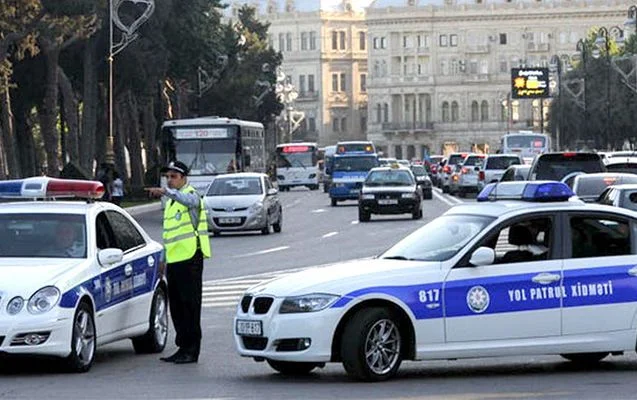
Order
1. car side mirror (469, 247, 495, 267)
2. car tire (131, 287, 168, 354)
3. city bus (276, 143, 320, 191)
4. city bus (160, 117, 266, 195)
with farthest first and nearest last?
1. city bus (276, 143, 320, 191)
2. city bus (160, 117, 266, 195)
3. car tire (131, 287, 168, 354)
4. car side mirror (469, 247, 495, 267)

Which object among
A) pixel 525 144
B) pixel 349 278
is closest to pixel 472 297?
pixel 349 278

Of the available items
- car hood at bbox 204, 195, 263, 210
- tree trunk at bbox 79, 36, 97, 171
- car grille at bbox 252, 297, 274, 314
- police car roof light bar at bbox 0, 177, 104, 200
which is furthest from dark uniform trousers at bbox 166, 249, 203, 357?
tree trunk at bbox 79, 36, 97, 171

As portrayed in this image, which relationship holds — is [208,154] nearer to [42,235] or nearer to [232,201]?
[232,201]

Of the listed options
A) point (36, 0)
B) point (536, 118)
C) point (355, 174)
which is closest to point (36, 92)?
point (355, 174)

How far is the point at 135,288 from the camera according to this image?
17.1 metres

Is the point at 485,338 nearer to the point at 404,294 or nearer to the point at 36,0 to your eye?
the point at 404,294

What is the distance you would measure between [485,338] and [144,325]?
12.6 ft

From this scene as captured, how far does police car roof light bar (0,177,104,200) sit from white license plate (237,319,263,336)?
8.69 feet

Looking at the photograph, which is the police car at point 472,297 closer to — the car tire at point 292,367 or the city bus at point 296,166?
the car tire at point 292,367

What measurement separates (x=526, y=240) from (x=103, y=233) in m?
3.94

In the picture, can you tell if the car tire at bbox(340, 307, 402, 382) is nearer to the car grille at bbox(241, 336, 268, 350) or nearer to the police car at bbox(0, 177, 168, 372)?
the car grille at bbox(241, 336, 268, 350)

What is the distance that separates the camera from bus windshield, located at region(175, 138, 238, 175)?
2507 inches

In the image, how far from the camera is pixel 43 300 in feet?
50.2

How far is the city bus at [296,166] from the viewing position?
110m
